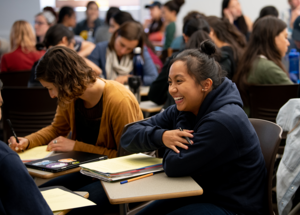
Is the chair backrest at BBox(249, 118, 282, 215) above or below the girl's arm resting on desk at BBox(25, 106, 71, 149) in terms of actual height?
above

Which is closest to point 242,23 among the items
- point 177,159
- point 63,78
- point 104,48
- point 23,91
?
point 104,48

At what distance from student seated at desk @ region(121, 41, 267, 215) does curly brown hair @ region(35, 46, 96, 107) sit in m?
0.50

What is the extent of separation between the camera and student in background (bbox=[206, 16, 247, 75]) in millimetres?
3488

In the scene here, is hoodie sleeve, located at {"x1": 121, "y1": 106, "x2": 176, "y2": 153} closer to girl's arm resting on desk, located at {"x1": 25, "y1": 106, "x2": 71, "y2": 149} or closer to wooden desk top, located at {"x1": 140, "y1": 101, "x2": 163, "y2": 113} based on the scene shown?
girl's arm resting on desk, located at {"x1": 25, "y1": 106, "x2": 71, "y2": 149}

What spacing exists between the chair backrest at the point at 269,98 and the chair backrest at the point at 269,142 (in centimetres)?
110

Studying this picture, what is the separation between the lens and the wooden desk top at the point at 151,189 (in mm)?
1164

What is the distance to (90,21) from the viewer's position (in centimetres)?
688

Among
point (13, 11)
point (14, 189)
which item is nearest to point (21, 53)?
point (14, 189)

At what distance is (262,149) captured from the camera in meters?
1.57

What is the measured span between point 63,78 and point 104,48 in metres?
2.05

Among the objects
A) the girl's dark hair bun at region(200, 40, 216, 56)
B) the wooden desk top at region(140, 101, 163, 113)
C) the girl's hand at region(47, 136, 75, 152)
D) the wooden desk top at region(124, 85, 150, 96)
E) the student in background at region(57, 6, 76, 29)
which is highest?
the student in background at region(57, 6, 76, 29)

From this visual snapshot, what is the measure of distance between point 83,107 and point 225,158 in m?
1.03

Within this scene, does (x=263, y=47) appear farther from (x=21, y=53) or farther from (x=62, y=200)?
(x=21, y=53)

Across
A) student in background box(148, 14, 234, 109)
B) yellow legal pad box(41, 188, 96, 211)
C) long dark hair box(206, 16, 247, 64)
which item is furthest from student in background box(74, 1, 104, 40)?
yellow legal pad box(41, 188, 96, 211)
